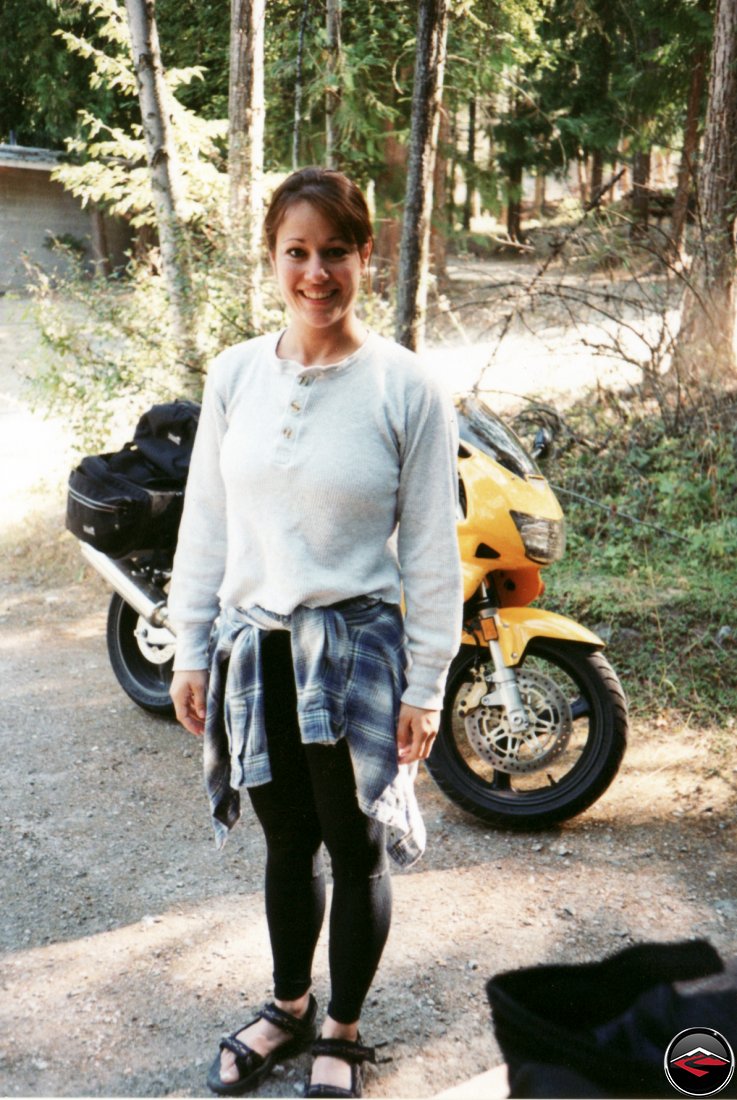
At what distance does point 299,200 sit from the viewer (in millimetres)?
1962

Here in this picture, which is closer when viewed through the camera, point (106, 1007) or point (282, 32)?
point (106, 1007)

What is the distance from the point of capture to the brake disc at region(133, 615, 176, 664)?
4.14 metres

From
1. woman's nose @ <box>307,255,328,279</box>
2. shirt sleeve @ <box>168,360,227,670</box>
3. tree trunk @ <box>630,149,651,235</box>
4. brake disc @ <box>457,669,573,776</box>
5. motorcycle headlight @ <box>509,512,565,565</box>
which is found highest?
tree trunk @ <box>630,149,651,235</box>

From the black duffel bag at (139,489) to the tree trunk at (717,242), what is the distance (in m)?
3.35

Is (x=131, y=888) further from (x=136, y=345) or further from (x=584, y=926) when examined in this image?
(x=136, y=345)

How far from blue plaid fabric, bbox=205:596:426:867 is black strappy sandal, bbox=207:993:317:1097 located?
1.96ft

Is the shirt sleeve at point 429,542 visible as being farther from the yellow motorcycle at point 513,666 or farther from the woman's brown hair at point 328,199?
the yellow motorcycle at point 513,666

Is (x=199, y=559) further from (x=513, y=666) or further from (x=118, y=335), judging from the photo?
(x=118, y=335)

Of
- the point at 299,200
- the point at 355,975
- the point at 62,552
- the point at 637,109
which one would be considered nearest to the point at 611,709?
the point at 355,975

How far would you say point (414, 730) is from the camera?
2086 millimetres

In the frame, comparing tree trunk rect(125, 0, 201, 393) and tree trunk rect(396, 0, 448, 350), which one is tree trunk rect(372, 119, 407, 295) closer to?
tree trunk rect(125, 0, 201, 393)

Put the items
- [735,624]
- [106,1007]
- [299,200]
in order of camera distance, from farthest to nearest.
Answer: [735,624], [106,1007], [299,200]

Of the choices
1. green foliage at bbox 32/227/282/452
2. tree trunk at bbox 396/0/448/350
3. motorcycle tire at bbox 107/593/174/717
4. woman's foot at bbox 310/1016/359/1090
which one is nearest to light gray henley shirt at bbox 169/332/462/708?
woman's foot at bbox 310/1016/359/1090

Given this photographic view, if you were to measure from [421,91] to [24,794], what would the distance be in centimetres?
387
